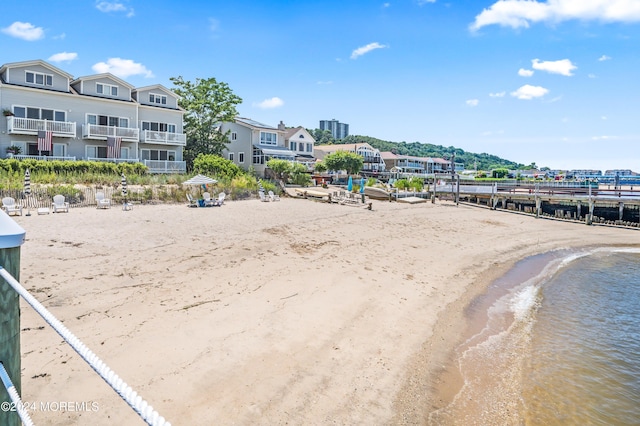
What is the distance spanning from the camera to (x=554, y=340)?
9.64m

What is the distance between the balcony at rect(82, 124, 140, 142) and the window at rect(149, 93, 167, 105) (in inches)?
192

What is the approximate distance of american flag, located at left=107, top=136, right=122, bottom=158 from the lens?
36.0 meters

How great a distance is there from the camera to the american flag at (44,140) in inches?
1252

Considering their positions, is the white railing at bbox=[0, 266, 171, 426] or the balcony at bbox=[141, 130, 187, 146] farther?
the balcony at bbox=[141, 130, 187, 146]

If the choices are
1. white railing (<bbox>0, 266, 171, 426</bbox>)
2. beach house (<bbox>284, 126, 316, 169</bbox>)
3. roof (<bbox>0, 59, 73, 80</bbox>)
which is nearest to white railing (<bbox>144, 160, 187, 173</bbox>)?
roof (<bbox>0, 59, 73, 80</bbox>)

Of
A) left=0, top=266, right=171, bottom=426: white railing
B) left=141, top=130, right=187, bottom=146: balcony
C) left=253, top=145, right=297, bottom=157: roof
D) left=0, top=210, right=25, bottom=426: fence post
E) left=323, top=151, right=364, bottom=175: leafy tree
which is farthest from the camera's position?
left=323, top=151, right=364, bottom=175: leafy tree

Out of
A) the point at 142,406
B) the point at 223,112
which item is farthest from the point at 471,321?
the point at 223,112

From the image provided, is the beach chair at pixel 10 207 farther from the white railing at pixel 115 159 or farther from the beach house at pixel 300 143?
the beach house at pixel 300 143

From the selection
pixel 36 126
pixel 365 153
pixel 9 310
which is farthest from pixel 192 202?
pixel 365 153

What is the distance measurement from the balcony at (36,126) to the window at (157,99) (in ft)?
29.3

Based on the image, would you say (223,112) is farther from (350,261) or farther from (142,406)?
(142,406)

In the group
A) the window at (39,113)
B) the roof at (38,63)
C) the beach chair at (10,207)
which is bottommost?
the beach chair at (10,207)

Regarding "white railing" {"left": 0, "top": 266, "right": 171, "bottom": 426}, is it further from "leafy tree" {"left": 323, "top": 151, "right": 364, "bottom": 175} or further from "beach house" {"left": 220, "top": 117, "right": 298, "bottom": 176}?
→ "leafy tree" {"left": 323, "top": 151, "right": 364, "bottom": 175}

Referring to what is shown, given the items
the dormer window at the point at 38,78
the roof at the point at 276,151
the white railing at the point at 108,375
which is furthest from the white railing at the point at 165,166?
the white railing at the point at 108,375
